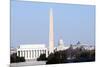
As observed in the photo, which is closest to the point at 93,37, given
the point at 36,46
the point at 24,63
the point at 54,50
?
the point at 54,50

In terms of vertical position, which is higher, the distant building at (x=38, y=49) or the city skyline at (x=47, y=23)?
the city skyline at (x=47, y=23)

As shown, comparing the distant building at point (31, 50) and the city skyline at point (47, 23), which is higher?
the city skyline at point (47, 23)

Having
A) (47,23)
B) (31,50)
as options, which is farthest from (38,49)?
(47,23)

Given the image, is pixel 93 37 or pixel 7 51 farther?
pixel 93 37

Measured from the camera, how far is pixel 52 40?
2340 millimetres

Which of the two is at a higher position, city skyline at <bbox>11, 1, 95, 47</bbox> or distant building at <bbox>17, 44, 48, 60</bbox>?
city skyline at <bbox>11, 1, 95, 47</bbox>

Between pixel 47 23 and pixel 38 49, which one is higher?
pixel 47 23

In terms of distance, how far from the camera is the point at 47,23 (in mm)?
2316

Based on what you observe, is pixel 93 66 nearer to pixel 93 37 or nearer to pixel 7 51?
pixel 93 37

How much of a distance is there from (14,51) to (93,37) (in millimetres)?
1062

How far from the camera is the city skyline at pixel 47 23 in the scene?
2189 millimetres

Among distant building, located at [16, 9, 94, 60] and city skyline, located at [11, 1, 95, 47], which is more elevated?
city skyline, located at [11, 1, 95, 47]

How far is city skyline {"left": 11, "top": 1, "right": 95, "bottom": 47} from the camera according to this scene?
86.2 inches

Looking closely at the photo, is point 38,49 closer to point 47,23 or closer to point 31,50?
point 31,50
